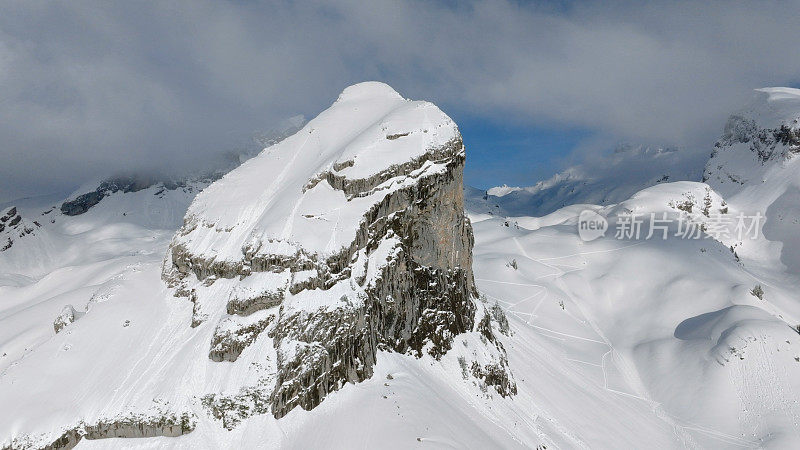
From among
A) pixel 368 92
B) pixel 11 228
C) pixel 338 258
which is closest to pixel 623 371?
pixel 338 258

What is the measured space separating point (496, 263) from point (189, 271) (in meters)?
50.4

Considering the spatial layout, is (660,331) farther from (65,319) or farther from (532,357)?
(65,319)

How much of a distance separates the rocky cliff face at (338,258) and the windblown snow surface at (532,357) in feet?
2.66

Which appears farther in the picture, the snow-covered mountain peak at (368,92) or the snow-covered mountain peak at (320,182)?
the snow-covered mountain peak at (368,92)

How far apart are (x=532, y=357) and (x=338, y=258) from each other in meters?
27.9

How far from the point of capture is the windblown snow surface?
24047 millimetres

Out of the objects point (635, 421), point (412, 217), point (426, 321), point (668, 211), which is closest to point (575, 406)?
point (635, 421)

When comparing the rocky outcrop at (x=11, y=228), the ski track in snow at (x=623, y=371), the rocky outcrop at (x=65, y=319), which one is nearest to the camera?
the rocky outcrop at (x=65, y=319)

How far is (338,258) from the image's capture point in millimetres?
27797

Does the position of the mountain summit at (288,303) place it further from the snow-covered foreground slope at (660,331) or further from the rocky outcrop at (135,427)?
the snow-covered foreground slope at (660,331)

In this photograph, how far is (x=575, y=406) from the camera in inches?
1544

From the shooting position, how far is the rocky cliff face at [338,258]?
25953 millimetres

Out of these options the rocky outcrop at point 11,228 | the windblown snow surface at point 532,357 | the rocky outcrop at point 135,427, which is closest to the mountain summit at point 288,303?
the rocky outcrop at point 135,427

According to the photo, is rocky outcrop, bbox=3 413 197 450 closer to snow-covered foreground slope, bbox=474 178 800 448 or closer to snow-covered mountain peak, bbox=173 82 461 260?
snow-covered mountain peak, bbox=173 82 461 260
